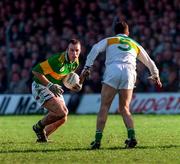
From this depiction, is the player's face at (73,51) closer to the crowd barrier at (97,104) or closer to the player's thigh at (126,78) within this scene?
the player's thigh at (126,78)

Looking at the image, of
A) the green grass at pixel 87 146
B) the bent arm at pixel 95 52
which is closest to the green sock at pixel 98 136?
the green grass at pixel 87 146

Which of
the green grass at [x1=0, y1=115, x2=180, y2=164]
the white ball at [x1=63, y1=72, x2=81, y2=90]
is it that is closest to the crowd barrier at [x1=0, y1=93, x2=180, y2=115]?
the green grass at [x1=0, y1=115, x2=180, y2=164]

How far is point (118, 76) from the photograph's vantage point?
40.2 ft

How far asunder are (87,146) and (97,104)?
1231cm

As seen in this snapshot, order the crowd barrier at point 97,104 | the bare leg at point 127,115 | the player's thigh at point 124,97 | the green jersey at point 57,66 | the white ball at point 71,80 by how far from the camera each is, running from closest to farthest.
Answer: the bare leg at point 127,115, the player's thigh at point 124,97, the white ball at point 71,80, the green jersey at point 57,66, the crowd barrier at point 97,104

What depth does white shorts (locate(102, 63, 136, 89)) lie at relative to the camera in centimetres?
1224

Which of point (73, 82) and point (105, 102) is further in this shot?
point (73, 82)

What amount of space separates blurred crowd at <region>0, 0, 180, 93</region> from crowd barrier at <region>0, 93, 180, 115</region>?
250 mm

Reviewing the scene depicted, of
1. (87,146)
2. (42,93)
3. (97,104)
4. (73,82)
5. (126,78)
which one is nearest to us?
(126,78)

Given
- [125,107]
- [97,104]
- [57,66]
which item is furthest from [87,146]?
[97,104]

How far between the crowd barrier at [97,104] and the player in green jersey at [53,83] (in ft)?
35.2

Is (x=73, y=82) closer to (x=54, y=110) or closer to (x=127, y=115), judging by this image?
(x=54, y=110)

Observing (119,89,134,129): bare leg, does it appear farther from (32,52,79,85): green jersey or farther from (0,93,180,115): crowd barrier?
(0,93,180,115): crowd barrier

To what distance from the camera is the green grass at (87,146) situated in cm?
1070
